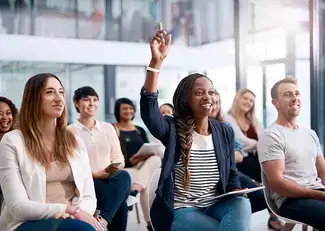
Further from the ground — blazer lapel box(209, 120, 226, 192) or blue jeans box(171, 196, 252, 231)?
blazer lapel box(209, 120, 226, 192)

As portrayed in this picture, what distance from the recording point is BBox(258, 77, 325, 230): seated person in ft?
7.09

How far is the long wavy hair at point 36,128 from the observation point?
179 centimetres

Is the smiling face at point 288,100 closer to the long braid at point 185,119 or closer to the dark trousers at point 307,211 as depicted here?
the dark trousers at point 307,211

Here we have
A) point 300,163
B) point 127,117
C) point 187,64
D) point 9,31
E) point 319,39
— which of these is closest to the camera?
point 300,163

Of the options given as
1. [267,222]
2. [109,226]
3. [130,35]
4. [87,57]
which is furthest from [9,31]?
[267,222]

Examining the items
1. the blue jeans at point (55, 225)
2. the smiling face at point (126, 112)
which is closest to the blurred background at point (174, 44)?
the smiling face at point (126, 112)

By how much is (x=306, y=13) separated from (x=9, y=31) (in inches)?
153

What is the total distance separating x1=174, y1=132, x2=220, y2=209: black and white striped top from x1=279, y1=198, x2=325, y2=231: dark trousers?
0.57 metres

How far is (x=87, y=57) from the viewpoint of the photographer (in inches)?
236

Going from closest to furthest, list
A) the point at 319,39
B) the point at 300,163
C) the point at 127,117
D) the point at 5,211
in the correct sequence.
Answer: the point at 5,211 → the point at 300,163 → the point at 127,117 → the point at 319,39

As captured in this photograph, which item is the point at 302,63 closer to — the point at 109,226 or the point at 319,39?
the point at 319,39

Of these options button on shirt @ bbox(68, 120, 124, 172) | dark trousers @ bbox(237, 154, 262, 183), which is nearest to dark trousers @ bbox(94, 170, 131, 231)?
button on shirt @ bbox(68, 120, 124, 172)

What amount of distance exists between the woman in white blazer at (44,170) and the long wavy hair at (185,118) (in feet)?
1.58

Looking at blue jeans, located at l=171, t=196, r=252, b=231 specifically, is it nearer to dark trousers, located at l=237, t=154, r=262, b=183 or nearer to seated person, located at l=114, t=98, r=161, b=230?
seated person, located at l=114, t=98, r=161, b=230
